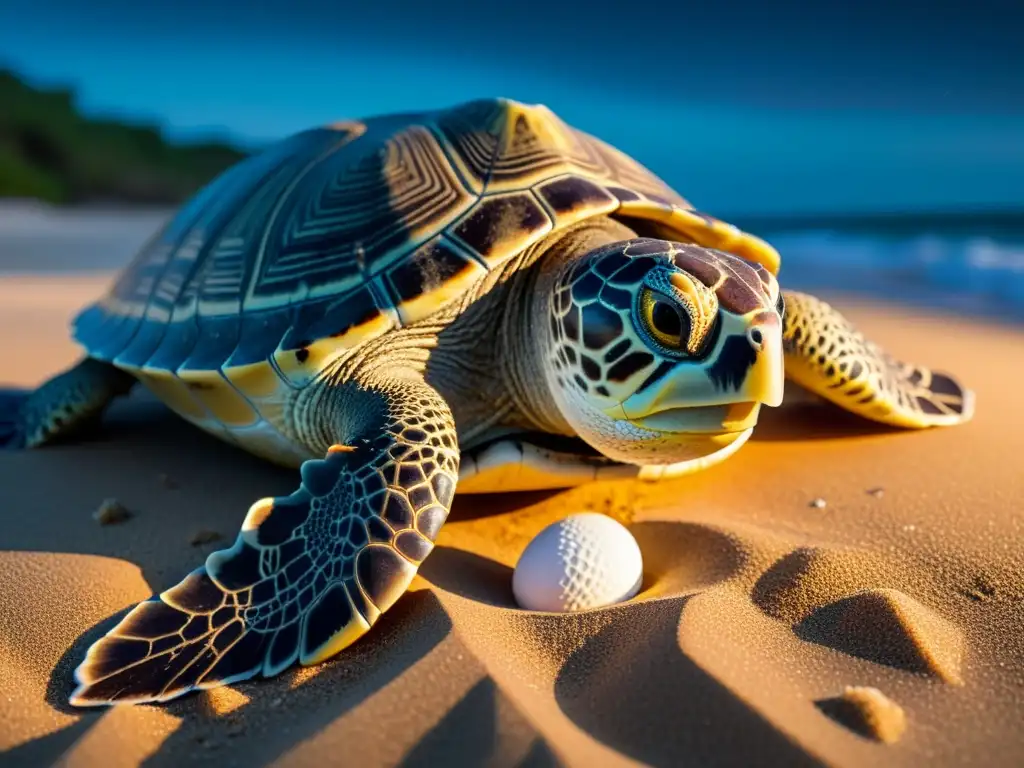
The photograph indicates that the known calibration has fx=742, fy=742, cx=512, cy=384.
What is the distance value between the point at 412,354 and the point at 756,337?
3.65 feet

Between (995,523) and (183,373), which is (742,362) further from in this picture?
(183,373)

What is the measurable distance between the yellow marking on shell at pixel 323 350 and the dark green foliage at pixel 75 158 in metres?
29.7

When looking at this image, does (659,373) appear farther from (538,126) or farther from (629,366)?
(538,126)

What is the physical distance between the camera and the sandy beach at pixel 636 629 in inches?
49.6

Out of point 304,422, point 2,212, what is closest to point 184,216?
point 304,422

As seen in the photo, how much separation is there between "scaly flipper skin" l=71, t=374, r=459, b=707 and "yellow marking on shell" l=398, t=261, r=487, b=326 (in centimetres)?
38

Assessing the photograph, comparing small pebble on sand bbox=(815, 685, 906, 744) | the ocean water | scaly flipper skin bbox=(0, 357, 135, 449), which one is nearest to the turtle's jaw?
small pebble on sand bbox=(815, 685, 906, 744)

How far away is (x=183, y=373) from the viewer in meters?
2.52

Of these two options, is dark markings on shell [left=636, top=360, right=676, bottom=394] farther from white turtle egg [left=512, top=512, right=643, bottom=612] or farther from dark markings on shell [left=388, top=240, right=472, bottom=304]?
dark markings on shell [left=388, top=240, right=472, bottom=304]

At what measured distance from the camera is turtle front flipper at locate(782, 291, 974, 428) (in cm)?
276

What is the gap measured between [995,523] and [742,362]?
0.99 metres

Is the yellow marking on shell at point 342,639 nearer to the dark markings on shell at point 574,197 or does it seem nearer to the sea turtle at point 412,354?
the sea turtle at point 412,354

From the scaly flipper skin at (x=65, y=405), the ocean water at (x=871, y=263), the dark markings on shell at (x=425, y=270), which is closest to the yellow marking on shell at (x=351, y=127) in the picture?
the dark markings on shell at (x=425, y=270)

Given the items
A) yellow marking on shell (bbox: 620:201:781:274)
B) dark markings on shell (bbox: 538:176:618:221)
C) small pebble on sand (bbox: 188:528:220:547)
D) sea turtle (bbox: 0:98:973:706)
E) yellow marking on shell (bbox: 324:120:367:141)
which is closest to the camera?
sea turtle (bbox: 0:98:973:706)
